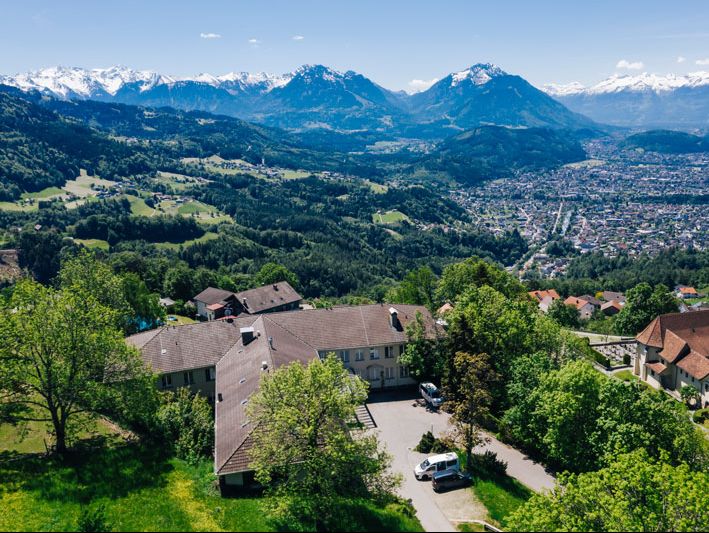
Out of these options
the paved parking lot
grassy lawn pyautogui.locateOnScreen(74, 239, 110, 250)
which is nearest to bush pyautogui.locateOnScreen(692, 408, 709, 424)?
the paved parking lot

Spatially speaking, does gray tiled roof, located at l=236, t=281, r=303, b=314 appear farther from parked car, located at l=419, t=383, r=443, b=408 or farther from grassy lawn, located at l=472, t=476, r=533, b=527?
grassy lawn, located at l=472, t=476, r=533, b=527

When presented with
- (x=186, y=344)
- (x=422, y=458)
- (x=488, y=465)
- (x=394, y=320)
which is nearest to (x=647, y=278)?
(x=394, y=320)

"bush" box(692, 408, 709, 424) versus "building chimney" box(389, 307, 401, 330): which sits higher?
"building chimney" box(389, 307, 401, 330)

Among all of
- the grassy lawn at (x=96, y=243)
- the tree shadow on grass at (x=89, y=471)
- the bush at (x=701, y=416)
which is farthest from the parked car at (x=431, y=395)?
the grassy lawn at (x=96, y=243)

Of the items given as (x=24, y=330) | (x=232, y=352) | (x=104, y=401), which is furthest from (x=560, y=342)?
(x=24, y=330)

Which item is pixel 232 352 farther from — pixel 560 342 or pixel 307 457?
pixel 560 342

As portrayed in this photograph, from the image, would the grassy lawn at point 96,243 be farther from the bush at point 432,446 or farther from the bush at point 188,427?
the bush at point 432,446

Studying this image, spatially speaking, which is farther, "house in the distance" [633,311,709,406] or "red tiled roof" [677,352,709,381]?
"house in the distance" [633,311,709,406]

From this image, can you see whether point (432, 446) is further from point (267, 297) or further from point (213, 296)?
point (213, 296)
